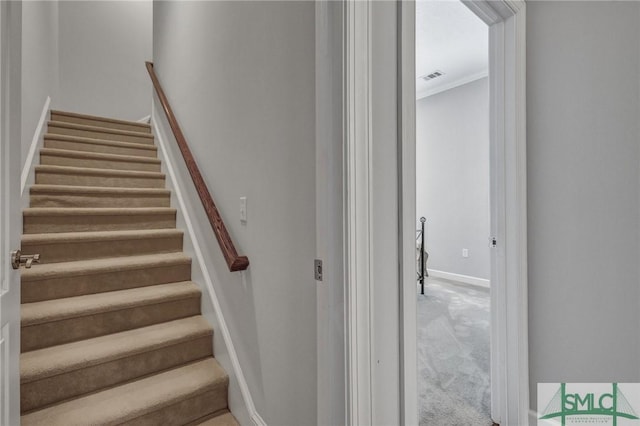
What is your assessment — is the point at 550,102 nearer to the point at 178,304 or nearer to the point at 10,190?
the point at 10,190

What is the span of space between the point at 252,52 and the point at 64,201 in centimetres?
186

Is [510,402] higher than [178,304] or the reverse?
the reverse

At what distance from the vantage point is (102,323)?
1759mm

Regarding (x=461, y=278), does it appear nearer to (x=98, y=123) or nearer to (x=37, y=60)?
(x=98, y=123)

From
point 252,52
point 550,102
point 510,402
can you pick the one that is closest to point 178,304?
point 252,52

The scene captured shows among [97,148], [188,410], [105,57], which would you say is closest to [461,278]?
[188,410]

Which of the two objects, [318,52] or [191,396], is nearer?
[318,52]

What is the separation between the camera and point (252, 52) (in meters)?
1.49

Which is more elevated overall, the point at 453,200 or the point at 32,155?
the point at 32,155

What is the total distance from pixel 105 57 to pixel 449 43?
4.51 meters

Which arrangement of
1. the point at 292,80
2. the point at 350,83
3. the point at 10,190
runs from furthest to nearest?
the point at 292,80 < the point at 10,190 < the point at 350,83

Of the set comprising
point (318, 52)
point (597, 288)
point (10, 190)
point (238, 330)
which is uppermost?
point (318, 52)

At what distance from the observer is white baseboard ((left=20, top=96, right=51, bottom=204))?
2.20 meters

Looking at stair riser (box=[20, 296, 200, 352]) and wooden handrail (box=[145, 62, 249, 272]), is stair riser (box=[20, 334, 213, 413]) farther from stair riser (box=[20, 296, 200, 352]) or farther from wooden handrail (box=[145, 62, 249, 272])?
wooden handrail (box=[145, 62, 249, 272])
